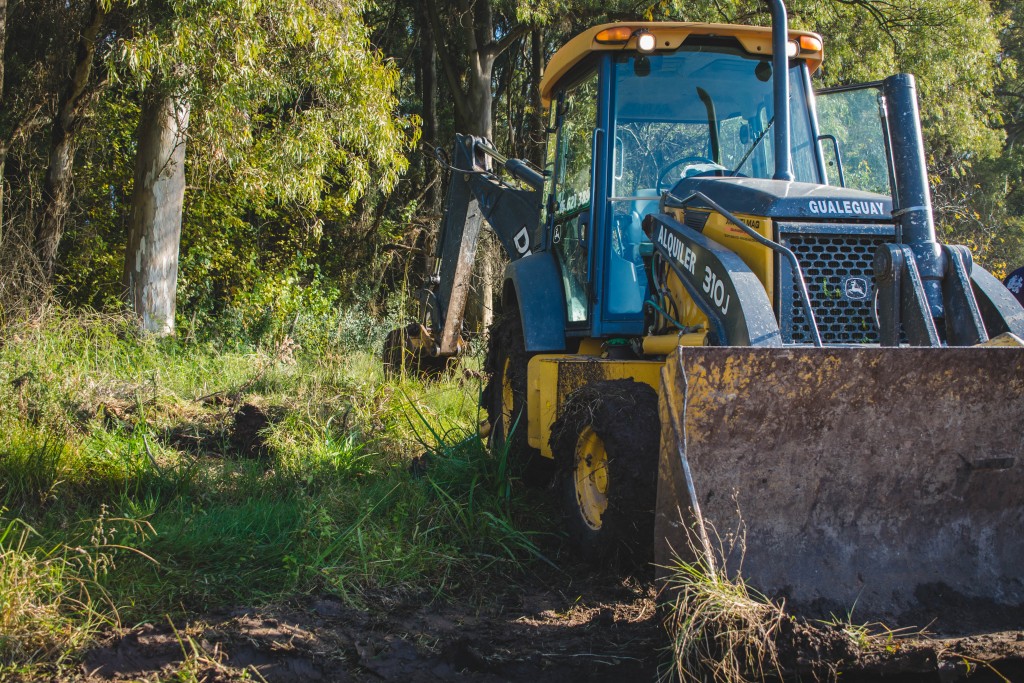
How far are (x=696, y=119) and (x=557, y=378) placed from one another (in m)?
1.71

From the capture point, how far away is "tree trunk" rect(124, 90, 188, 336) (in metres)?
11.1

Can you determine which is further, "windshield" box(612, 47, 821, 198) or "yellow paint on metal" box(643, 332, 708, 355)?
"windshield" box(612, 47, 821, 198)

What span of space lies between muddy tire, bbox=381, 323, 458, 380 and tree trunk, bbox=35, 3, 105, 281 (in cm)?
402

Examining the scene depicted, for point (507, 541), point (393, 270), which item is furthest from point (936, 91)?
point (507, 541)

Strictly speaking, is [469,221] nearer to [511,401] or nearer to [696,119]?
[511,401]

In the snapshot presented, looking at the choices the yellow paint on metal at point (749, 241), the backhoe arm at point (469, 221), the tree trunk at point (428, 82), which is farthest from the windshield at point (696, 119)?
the tree trunk at point (428, 82)

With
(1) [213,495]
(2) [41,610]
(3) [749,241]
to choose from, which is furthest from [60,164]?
(3) [749,241]

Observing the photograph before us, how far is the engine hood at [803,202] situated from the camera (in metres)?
4.35

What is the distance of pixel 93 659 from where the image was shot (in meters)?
3.64

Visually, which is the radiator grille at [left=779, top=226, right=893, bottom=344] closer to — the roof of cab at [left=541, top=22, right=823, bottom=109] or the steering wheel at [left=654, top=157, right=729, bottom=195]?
the steering wheel at [left=654, top=157, right=729, bottom=195]

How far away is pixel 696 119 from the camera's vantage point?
557 centimetres

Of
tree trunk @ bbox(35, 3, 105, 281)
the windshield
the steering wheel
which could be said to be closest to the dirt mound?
the steering wheel

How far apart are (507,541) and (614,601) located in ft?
2.58

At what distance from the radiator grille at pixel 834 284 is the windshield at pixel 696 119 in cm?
112
